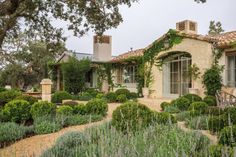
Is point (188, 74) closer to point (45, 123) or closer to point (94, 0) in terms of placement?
point (94, 0)

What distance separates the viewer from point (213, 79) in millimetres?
15000

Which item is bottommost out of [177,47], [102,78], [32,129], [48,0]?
[32,129]

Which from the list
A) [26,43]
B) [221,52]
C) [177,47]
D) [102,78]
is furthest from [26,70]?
[221,52]

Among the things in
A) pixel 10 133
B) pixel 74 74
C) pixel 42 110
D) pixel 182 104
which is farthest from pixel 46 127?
pixel 74 74

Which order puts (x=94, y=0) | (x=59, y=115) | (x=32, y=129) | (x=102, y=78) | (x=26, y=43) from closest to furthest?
1. (x=32, y=129)
2. (x=59, y=115)
3. (x=94, y=0)
4. (x=102, y=78)
5. (x=26, y=43)

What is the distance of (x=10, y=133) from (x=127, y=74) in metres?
15.8

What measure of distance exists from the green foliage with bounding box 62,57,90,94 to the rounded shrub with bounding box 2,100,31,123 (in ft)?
44.0

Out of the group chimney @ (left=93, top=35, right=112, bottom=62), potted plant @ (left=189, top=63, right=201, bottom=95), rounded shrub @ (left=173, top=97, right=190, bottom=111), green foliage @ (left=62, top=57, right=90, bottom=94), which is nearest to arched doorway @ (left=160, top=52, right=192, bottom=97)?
potted plant @ (left=189, top=63, right=201, bottom=95)

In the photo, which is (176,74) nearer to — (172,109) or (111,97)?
(111,97)

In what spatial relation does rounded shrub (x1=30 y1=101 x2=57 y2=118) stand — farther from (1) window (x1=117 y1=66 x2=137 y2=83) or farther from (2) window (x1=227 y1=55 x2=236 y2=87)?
(1) window (x1=117 y1=66 x2=137 y2=83)

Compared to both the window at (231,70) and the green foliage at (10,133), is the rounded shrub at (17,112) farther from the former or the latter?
the window at (231,70)

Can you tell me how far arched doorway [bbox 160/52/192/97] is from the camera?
1775 centimetres

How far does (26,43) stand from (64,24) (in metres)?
26.8

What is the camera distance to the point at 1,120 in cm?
1006
